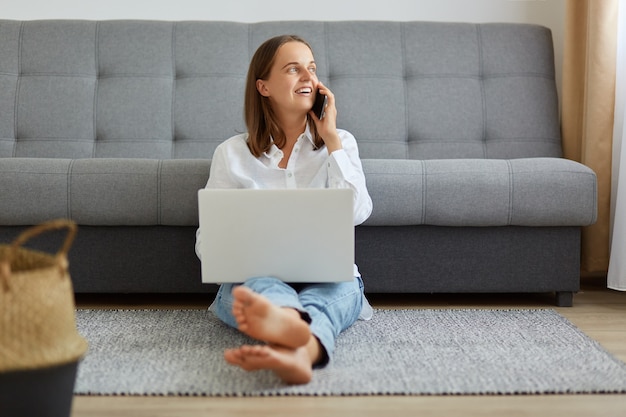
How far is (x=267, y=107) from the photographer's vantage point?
2.09 meters

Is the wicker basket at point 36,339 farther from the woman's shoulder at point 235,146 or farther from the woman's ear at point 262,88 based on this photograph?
the woman's ear at point 262,88

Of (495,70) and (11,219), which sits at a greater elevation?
(495,70)

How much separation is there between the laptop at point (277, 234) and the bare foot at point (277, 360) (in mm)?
253

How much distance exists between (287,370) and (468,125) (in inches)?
63.7

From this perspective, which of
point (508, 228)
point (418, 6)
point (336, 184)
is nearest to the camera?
point (336, 184)

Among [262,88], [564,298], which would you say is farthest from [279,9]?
[564,298]

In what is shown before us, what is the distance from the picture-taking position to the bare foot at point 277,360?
4.45 ft

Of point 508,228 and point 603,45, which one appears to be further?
point 603,45

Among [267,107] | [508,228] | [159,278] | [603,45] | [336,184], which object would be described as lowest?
[159,278]

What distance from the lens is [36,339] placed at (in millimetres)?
1125

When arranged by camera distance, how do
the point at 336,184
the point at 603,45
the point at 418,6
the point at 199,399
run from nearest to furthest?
1. the point at 199,399
2. the point at 336,184
3. the point at 603,45
4. the point at 418,6

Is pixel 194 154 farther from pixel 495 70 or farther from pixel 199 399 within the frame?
pixel 199 399

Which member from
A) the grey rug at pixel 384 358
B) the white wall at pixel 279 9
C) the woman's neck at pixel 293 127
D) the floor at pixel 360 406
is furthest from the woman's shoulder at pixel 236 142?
the white wall at pixel 279 9

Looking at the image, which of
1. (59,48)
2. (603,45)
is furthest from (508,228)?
(59,48)
